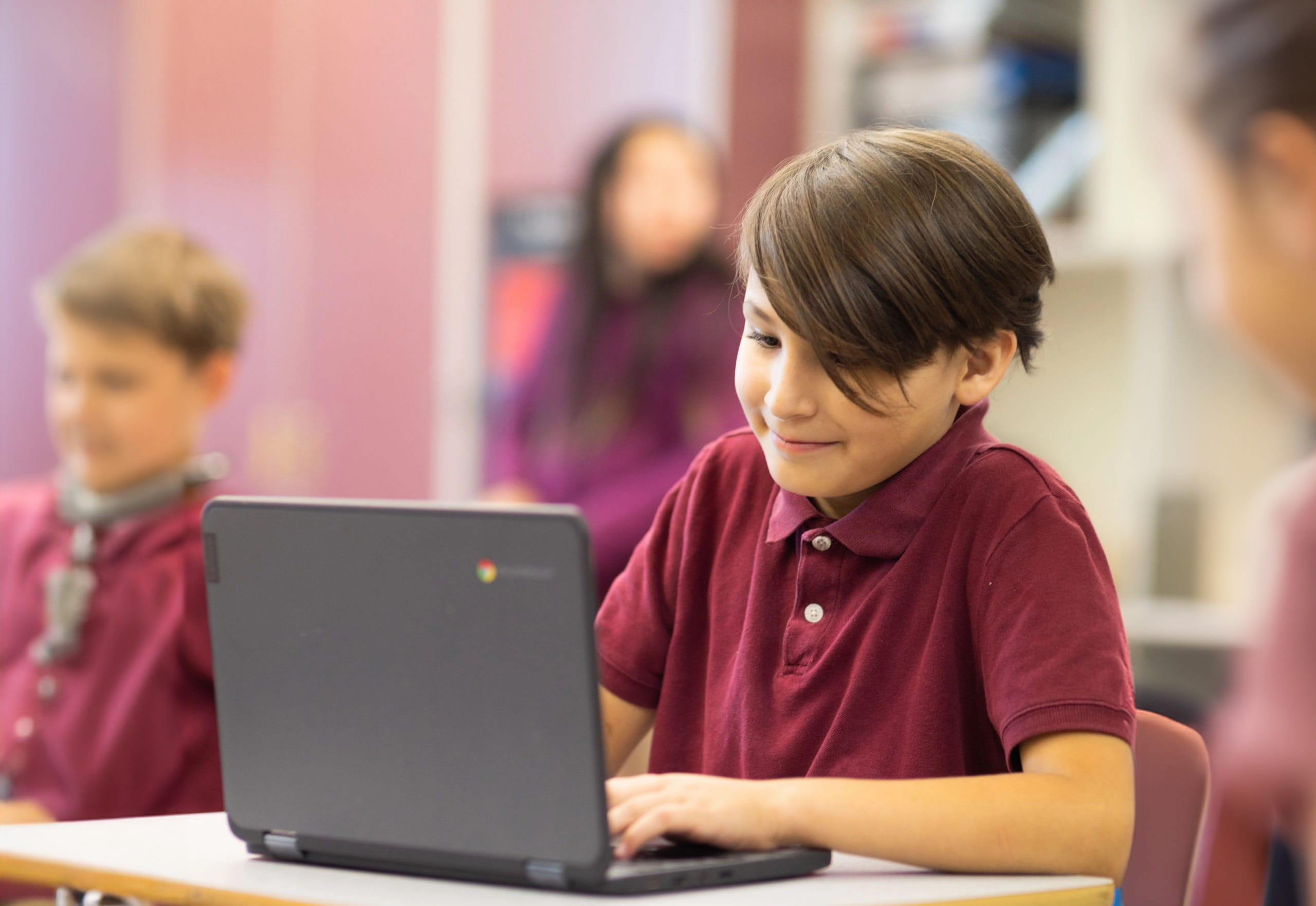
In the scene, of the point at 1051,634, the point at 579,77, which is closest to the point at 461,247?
the point at 579,77

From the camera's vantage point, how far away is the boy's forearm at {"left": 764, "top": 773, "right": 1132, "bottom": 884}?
994 millimetres

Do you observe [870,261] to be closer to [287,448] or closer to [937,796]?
[937,796]

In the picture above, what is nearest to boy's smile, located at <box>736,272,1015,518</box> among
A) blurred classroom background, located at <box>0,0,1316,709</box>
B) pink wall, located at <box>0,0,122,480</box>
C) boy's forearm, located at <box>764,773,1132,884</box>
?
boy's forearm, located at <box>764,773,1132,884</box>

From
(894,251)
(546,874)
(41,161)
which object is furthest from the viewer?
(41,161)

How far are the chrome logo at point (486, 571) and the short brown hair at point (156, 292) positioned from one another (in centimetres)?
112

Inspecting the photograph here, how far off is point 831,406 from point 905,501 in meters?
0.11

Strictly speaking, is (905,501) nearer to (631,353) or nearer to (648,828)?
(648,828)

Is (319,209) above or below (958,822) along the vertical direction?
above

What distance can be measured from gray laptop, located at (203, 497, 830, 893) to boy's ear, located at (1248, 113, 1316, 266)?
41 centimetres

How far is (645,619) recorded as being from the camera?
4.41 ft

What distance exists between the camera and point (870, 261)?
113 cm

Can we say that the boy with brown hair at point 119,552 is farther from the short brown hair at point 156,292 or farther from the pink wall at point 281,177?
the pink wall at point 281,177

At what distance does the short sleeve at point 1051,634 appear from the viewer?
1.05 meters

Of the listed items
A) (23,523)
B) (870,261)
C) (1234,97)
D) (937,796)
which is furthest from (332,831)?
(23,523)
